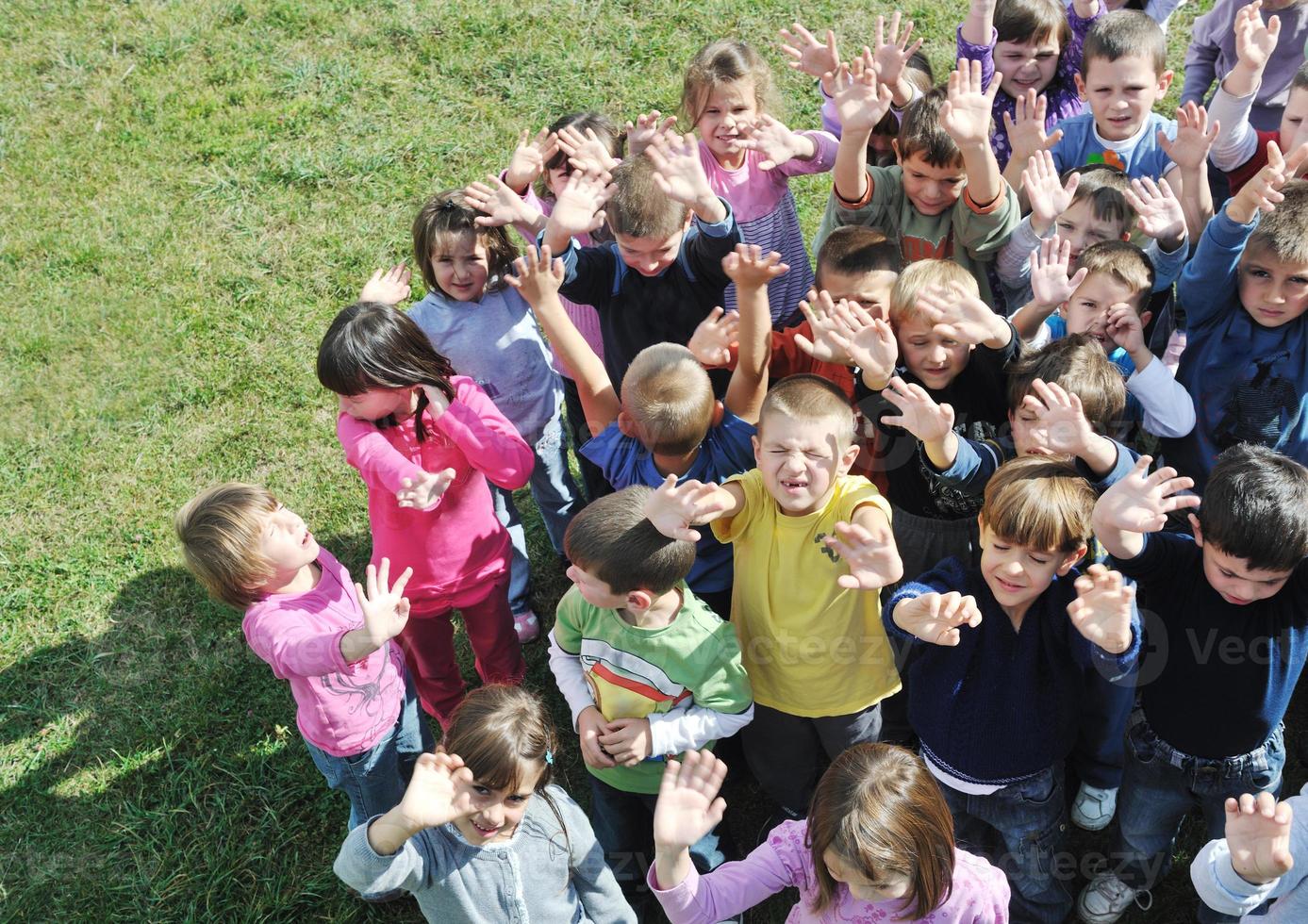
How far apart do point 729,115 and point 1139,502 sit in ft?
7.99

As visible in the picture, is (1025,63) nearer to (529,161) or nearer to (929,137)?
(929,137)

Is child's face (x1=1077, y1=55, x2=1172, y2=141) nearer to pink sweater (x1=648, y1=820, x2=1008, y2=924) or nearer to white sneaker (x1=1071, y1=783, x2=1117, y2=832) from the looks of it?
white sneaker (x1=1071, y1=783, x2=1117, y2=832)

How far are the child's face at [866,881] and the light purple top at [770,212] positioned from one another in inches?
98.8

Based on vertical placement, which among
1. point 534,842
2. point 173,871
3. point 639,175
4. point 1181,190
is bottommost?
point 173,871

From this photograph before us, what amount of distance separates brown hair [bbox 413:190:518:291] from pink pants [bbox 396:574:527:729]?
3.90 feet

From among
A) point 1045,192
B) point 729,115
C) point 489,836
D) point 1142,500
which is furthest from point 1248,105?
point 489,836

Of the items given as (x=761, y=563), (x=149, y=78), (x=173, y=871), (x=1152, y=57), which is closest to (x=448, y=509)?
(x=761, y=563)

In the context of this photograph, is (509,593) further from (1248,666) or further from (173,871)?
(1248,666)

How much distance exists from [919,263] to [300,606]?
2.29m

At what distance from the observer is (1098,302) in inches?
148

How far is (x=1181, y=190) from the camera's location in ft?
14.0

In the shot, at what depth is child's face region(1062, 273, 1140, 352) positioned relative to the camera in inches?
147

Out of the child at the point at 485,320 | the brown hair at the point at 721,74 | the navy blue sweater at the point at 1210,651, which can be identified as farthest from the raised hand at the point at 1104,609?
the brown hair at the point at 721,74

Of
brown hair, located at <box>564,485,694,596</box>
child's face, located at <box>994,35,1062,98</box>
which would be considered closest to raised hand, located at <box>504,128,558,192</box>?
brown hair, located at <box>564,485,694,596</box>
